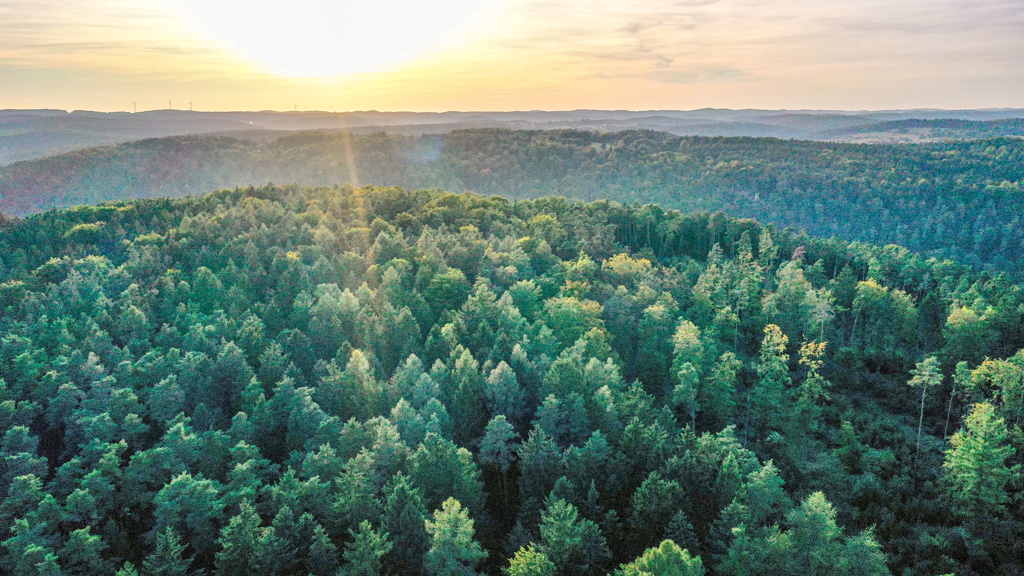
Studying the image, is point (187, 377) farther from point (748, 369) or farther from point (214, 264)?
point (748, 369)

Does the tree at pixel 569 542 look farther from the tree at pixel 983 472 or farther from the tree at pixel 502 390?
the tree at pixel 983 472

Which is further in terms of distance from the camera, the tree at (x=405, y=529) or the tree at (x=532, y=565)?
the tree at (x=405, y=529)

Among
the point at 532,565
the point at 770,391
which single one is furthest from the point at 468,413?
the point at 770,391

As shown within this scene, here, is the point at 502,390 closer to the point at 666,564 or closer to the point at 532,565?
the point at 532,565

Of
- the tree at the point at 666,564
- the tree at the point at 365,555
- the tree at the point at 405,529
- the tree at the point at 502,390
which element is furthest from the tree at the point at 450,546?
the tree at the point at 502,390

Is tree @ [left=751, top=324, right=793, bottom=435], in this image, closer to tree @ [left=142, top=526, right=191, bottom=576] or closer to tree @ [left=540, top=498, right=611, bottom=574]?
tree @ [left=540, top=498, right=611, bottom=574]

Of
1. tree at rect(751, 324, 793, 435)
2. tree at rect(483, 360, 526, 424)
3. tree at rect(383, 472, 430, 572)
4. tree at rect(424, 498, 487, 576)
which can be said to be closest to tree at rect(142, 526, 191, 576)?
tree at rect(383, 472, 430, 572)

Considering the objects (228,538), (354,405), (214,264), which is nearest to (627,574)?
(228,538)
